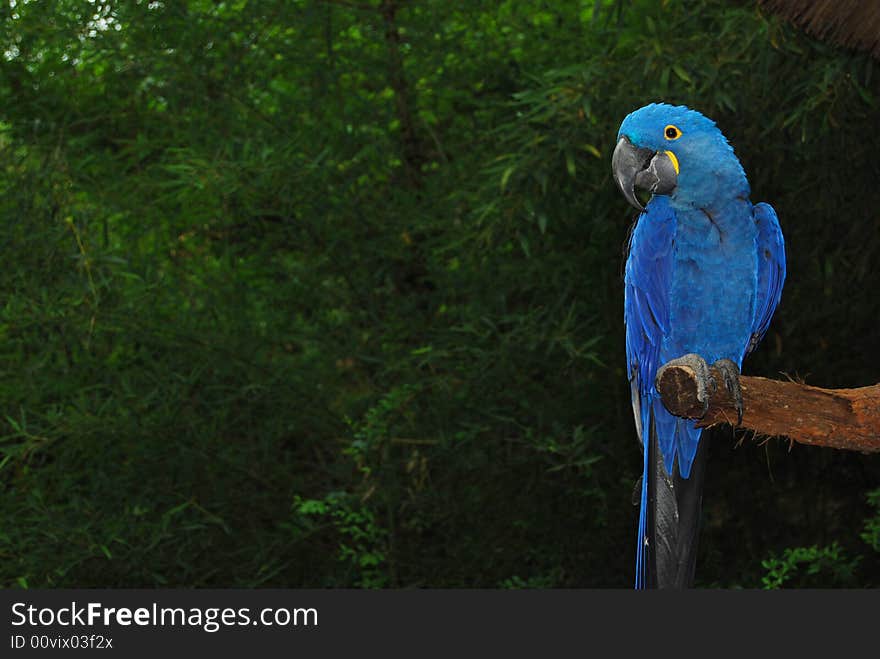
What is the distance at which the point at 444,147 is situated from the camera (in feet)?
11.3

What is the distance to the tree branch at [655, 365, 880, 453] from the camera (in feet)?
5.18

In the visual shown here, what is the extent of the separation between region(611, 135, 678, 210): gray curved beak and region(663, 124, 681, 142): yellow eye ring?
31mm

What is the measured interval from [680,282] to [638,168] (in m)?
0.24

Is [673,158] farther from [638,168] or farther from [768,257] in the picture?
[768,257]

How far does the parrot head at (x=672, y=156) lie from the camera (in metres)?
1.74

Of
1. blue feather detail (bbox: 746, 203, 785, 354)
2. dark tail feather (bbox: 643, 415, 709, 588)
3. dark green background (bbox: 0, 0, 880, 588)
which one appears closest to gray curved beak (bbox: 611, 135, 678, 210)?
blue feather detail (bbox: 746, 203, 785, 354)

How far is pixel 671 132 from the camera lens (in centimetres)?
174

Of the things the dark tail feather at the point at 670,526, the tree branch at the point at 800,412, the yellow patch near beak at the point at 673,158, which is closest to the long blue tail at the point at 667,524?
the dark tail feather at the point at 670,526

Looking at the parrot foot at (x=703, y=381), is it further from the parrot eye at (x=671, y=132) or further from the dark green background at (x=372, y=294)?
the dark green background at (x=372, y=294)

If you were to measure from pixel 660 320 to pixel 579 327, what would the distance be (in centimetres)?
99

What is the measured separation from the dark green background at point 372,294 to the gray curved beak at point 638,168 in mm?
927

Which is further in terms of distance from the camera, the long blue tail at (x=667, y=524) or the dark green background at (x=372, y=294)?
the dark green background at (x=372, y=294)

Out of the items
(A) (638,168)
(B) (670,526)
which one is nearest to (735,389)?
(B) (670,526)

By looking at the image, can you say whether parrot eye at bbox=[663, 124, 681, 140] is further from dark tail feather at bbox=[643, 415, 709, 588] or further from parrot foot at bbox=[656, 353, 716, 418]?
dark tail feather at bbox=[643, 415, 709, 588]
